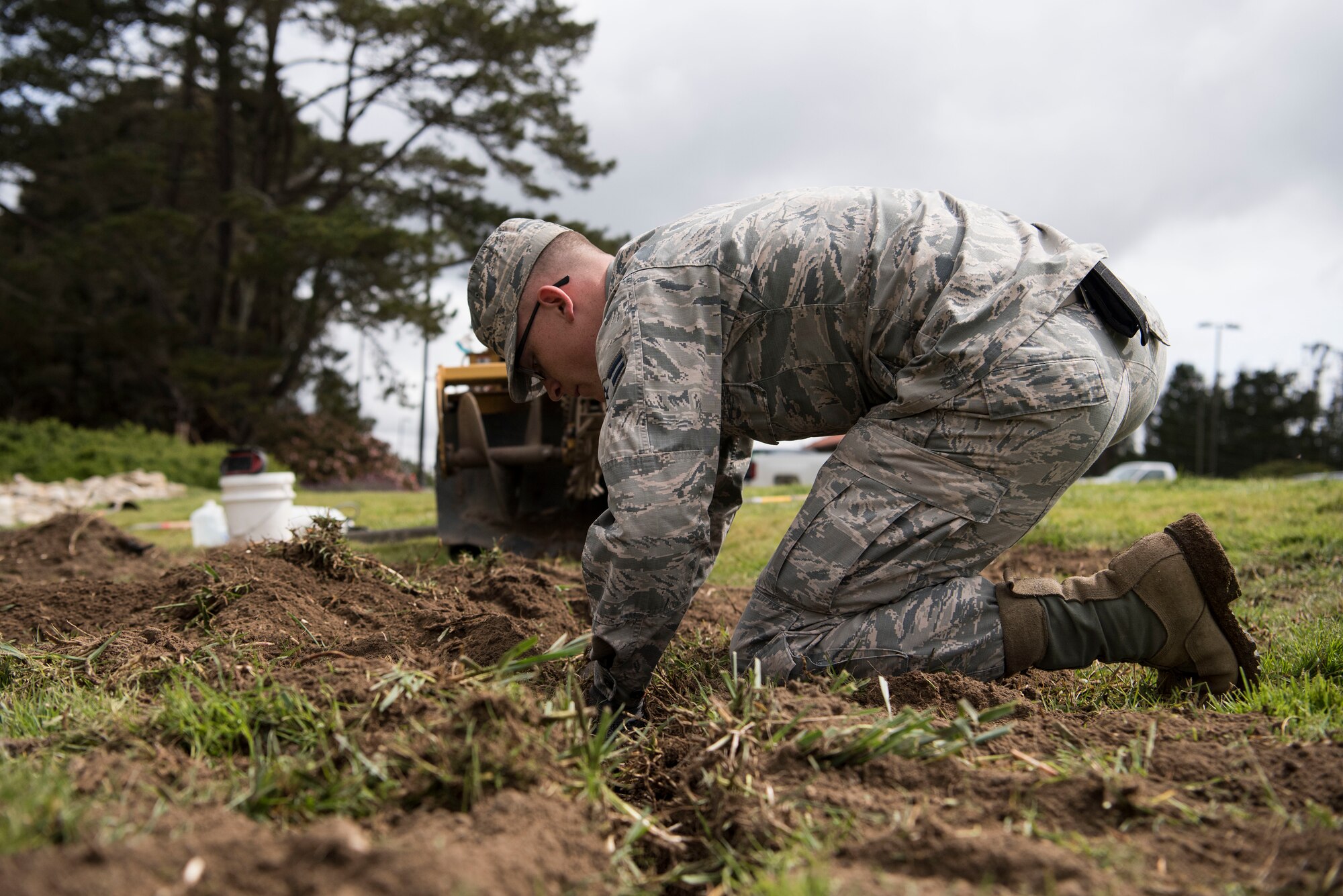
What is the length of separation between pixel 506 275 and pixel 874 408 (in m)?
1.01

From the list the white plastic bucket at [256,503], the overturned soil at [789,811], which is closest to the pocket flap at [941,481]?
the overturned soil at [789,811]

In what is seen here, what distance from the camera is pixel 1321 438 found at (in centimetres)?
4422

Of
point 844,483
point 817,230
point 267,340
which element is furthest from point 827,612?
point 267,340

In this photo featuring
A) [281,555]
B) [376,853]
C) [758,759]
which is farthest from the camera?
[281,555]

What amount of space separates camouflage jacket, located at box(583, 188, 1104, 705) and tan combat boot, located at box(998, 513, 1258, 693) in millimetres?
558

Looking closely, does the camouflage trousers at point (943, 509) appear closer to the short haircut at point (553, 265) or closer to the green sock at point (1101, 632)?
the green sock at point (1101, 632)

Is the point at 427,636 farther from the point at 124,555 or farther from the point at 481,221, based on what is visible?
the point at 481,221

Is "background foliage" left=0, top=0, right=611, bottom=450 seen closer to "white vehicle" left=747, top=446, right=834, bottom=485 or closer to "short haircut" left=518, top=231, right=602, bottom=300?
"white vehicle" left=747, top=446, right=834, bottom=485

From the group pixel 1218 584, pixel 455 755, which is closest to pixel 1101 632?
pixel 1218 584

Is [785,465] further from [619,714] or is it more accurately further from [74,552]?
[619,714]

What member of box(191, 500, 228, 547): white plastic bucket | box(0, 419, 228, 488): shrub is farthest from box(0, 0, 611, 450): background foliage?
box(191, 500, 228, 547): white plastic bucket

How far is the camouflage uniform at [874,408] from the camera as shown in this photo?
6.72ft

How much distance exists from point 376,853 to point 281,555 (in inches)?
92.1

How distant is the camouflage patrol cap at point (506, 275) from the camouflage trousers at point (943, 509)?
0.93 metres
